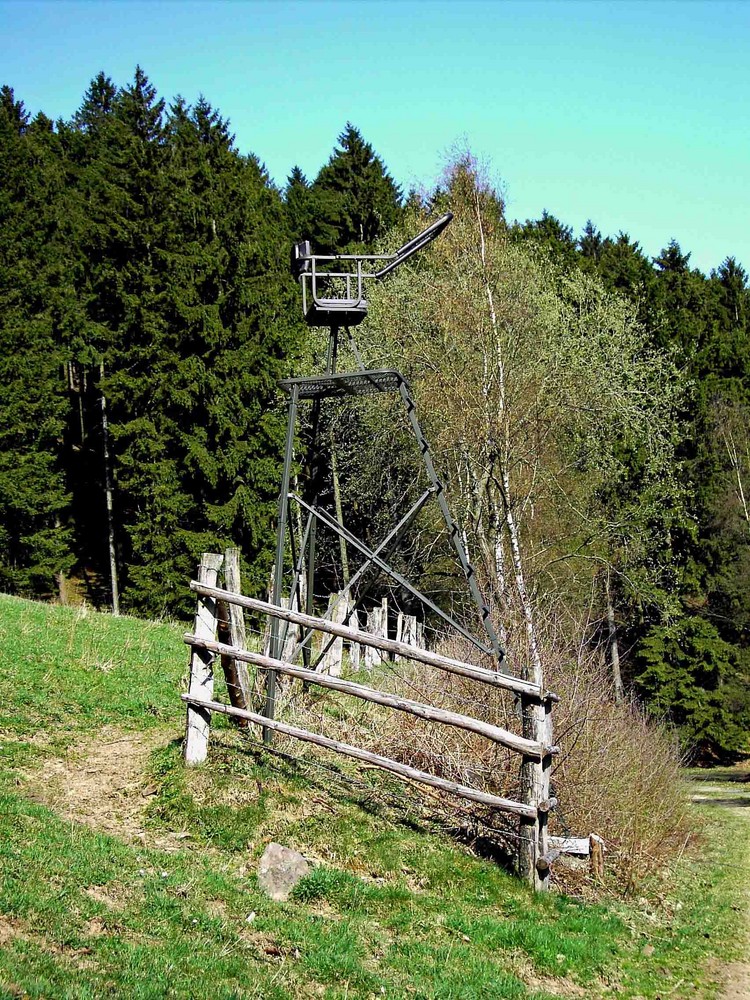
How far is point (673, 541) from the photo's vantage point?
3172 centimetres

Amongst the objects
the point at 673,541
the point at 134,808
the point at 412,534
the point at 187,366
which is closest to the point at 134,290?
the point at 187,366

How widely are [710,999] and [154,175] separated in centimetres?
2745

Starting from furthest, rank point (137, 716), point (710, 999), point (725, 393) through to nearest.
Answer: point (725, 393) → point (137, 716) → point (710, 999)

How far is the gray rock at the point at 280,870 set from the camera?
643cm

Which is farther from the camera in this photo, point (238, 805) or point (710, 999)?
point (238, 805)

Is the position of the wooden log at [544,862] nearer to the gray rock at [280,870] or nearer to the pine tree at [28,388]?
the gray rock at [280,870]

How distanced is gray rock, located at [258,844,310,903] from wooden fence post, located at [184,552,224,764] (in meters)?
1.32

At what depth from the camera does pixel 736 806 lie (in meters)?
19.0

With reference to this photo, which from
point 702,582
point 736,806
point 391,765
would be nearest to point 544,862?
point 391,765

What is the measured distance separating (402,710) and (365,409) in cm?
1636

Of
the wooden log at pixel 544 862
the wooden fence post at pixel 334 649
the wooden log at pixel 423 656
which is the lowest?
the wooden log at pixel 544 862

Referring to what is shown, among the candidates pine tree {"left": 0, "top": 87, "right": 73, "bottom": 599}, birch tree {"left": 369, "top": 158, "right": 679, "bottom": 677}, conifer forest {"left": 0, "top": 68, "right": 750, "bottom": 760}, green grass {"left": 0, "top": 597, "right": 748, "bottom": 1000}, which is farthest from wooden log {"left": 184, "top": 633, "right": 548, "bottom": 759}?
pine tree {"left": 0, "top": 87, "right": 73, "bottom": 599}

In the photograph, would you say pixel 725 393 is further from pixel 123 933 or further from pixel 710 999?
pixel 123 933

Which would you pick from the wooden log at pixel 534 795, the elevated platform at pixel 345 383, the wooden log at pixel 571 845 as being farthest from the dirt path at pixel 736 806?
the elevated platform at pixel 345 383
